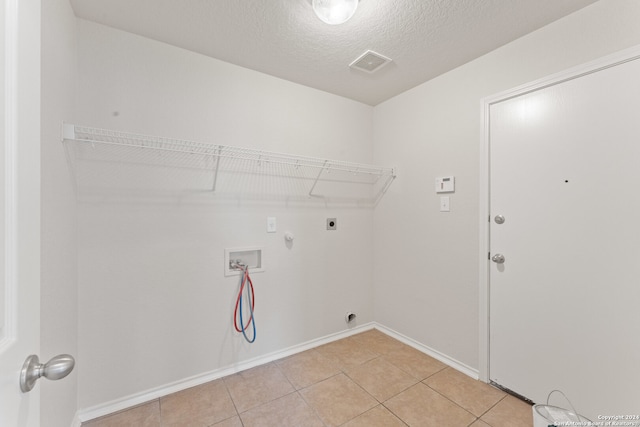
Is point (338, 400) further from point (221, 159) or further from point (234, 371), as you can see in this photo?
point (221, 159)

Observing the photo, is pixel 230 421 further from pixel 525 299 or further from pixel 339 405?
pixel 525 299

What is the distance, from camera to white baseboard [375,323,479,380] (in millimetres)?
2037

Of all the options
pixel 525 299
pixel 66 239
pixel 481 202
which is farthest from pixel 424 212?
pixel 66 239

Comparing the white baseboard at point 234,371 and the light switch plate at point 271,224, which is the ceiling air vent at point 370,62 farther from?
the white baseboard at point 234,371

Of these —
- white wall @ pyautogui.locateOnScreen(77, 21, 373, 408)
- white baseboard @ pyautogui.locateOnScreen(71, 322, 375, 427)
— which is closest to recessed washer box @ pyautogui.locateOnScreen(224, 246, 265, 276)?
white wall @ pyautogui.locateOnScreen(77, 21, 373, 408)

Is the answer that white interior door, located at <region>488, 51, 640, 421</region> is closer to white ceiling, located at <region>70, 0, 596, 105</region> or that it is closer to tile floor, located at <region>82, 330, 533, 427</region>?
tile floor, located at <region>82, 330, 533, 427</region>

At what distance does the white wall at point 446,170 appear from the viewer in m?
1.55

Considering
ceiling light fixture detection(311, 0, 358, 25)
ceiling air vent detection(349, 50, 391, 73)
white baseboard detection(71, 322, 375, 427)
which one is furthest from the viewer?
ceiling air vent detection(349, 50, 391, 73)

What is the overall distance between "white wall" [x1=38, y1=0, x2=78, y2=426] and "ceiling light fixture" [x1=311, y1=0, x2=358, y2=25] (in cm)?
121

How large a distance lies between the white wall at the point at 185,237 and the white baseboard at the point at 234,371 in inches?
1.7

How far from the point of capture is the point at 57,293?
1.25m

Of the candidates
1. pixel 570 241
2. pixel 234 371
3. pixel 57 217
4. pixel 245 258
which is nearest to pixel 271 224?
pixel 245 258

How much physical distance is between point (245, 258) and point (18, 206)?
64.6 inches

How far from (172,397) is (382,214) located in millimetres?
2275
